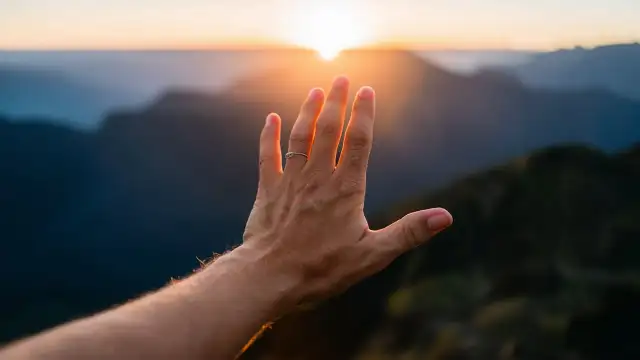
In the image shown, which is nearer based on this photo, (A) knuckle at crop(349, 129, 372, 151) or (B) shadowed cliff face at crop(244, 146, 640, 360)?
(A) knuckle at crop(349, 129, 372, 151)

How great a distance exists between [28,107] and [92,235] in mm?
342

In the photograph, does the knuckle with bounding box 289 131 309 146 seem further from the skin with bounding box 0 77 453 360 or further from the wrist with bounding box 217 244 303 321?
the wrist with bounding box 217 244 303 321

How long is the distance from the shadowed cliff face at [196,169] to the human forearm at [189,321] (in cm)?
46

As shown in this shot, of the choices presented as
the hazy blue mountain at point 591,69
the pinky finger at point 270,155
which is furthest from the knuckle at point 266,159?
the hazy blue mountain at point 591,69

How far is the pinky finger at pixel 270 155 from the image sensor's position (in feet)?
3.51

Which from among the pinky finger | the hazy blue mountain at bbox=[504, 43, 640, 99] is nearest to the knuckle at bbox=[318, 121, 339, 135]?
the pinky finger

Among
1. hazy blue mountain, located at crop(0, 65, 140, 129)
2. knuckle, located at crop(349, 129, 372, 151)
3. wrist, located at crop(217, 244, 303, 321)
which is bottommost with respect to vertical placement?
wrist, located at crop(217, 244, 303, 321)

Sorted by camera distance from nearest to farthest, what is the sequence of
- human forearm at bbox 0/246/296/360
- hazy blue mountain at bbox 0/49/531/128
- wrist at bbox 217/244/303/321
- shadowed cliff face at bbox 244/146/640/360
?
1. human forearm at bbox 0/246/296/360
2. wrist at bbox 217/244/303/321
3. shadowed cliff face at bbox 244/146/640/360
4. hazy blue mountain at bbox 0/49/531/128

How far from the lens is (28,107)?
1484 mm

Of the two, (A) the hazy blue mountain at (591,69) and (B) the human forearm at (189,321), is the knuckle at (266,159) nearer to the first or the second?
(B) the human forearm at (189,321)

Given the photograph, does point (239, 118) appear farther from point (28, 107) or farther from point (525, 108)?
point (525, 108)

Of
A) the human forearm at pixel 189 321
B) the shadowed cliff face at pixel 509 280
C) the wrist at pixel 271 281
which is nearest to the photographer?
the human forearm at pixel 189 321

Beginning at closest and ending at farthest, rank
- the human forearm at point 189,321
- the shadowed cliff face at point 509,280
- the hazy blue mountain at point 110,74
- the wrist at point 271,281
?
the human forearm at point 189,321 → the wrist at point 271,281 → the shadowed cliff face at point 509,280 → the hazy blue mountain at point 110,74

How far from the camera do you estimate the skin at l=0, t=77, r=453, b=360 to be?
93 centimetres
